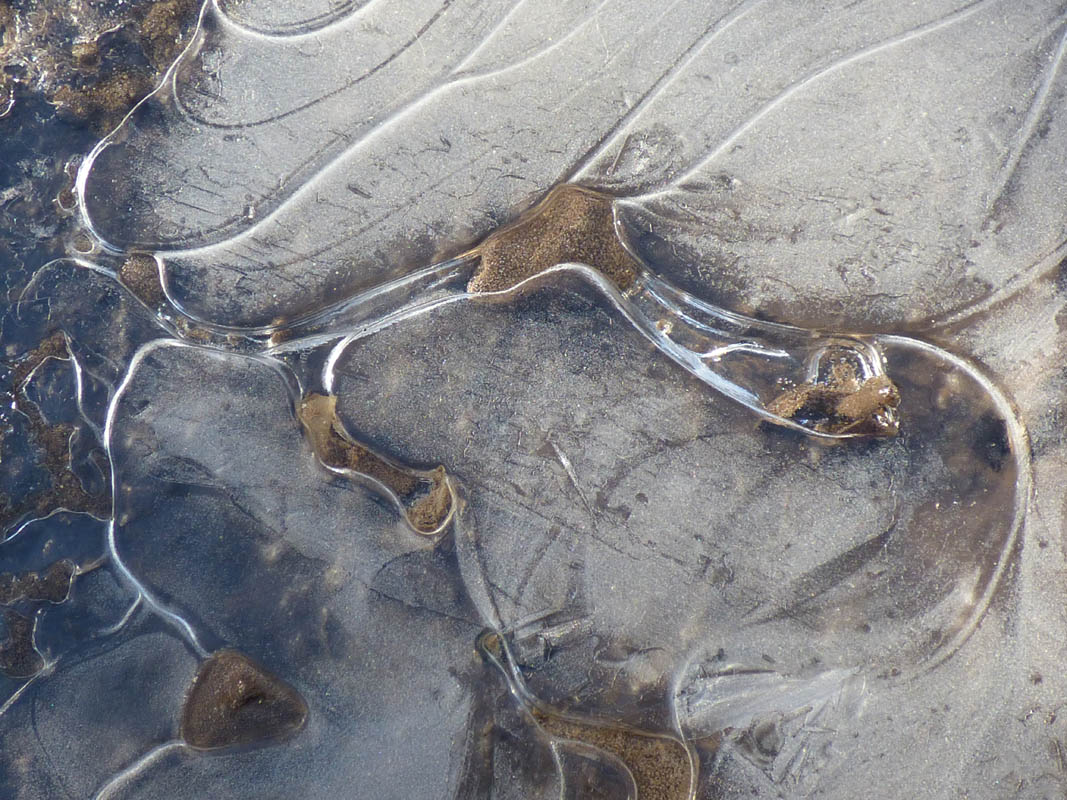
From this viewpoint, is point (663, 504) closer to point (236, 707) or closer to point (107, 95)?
point (236, 707)

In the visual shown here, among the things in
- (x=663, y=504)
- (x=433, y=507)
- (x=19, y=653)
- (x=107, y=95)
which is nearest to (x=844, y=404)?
(x=663, y=504)

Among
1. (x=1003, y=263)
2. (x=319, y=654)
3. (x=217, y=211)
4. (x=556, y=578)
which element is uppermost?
(x=1003, y=263)

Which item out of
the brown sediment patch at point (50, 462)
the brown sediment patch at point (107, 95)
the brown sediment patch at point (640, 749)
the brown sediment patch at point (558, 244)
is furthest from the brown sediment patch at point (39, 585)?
the brown sediment patch at point (558, 244)

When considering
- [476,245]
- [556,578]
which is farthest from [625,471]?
[476,245]

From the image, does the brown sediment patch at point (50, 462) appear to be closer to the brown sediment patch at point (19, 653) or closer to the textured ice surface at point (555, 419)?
the textured ice surface at point (555, 419)

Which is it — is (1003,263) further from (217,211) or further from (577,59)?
(217,211)

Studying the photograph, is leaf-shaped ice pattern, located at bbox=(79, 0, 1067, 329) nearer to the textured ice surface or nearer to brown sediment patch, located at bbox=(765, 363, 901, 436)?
the textured ice surface
